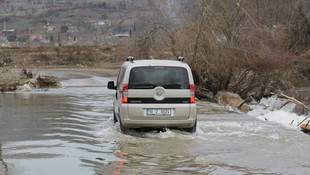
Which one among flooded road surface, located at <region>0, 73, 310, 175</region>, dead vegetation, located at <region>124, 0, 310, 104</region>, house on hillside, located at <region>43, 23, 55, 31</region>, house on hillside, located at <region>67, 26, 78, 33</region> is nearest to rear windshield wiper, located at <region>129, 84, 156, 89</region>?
flooded road surface, located at <region>0, 73, 310, 175</region>

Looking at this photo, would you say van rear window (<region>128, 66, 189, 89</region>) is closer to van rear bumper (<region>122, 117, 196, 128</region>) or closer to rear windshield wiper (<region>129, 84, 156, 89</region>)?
rear windshield wiper (<region>129, 84, 156, 89</region>)

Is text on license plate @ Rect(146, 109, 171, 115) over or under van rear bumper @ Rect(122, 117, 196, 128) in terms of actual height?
over

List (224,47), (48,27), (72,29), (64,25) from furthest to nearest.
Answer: (64,25) → (48,27) → (72,29) → (224,47)

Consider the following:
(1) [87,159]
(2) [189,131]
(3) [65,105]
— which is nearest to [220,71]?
(3) [65,105]

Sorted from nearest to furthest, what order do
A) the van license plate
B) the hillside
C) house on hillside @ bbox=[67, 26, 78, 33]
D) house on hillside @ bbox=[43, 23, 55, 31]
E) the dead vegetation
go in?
the van license plate, the dead vegetation, the hillside, house on hillside @ bbox=[67, 26, 78, 33], house on hillside @ bbox=[43, 23, 55, 31]

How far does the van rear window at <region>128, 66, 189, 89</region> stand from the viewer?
433 inches

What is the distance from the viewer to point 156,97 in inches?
430

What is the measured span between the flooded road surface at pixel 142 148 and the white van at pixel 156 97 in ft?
1.37

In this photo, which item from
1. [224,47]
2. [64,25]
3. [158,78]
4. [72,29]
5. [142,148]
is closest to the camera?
[142,148]

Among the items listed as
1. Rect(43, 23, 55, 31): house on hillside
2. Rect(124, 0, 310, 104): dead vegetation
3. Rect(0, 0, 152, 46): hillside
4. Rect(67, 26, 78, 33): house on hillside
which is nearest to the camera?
Rect(124, 0, 310, 104): dead vegetation

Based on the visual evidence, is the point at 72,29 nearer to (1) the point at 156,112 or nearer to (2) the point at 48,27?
(2) the point at 48,27

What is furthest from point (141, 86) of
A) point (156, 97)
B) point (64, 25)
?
point (64, 25)

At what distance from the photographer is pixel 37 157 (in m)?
8.81

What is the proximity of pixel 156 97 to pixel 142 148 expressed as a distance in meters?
1.40
